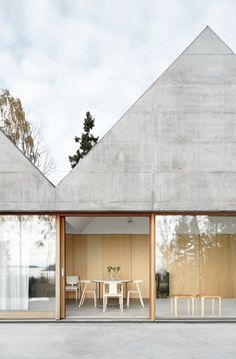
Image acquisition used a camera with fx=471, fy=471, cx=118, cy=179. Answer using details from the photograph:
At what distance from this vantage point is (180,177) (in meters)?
10.5

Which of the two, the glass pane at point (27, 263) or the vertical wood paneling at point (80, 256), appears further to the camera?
the vertical wood paneling at point (80, 256)

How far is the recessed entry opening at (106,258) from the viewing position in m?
13.1

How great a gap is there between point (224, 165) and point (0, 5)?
10.1 metres

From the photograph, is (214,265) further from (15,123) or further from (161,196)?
(15,123)

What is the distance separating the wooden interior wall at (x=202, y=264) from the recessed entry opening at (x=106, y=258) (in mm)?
2013

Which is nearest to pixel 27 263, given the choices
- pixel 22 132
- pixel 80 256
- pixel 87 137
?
pixel 80 256

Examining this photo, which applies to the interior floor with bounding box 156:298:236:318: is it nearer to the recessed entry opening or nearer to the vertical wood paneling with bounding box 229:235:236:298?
the vertical wood paneling with bounding box 229:235:236:298

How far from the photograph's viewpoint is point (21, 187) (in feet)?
34.3

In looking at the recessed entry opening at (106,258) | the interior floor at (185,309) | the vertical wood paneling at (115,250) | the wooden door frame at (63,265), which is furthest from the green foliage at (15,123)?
the interior floor at (185,309)

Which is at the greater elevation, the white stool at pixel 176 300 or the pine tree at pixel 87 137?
the pine tree at pixel 87 137

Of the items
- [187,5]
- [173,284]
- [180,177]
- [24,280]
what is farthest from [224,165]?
[187,5]

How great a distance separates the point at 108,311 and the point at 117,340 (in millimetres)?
2888

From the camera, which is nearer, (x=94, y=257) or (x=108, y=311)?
(x=108, y=311)

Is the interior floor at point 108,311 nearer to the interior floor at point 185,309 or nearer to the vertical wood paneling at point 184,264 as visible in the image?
the interior floor at point 185,309
